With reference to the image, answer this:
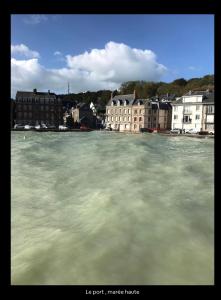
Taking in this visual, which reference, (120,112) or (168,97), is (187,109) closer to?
(168,97)

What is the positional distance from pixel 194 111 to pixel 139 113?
775 centimetres

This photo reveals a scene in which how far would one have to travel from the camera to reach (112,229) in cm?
429

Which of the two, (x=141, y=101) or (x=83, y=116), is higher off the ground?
(x=141, y=101)

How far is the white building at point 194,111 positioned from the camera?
35.6m

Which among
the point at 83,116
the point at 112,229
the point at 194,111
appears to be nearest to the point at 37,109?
the point at 83,116

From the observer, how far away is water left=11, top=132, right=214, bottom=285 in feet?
9.78

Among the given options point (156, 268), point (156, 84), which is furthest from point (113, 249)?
point (156, 84)

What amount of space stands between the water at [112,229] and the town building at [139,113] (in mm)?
33792

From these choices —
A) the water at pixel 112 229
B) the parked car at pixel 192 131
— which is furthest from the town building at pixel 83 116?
the water at pixel 112 229

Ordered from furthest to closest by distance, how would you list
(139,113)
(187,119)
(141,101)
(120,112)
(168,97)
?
1. (120,112)
2. (141,101)
3. (168,97)
4. (139,113)
5. (187,119)

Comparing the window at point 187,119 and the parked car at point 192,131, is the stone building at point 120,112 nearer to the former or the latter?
the window at point 187,119

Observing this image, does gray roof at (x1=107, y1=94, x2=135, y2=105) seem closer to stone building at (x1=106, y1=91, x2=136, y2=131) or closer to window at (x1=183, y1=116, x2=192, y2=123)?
stone building at (x1=106, y1=91, x2=136, y2=131)
